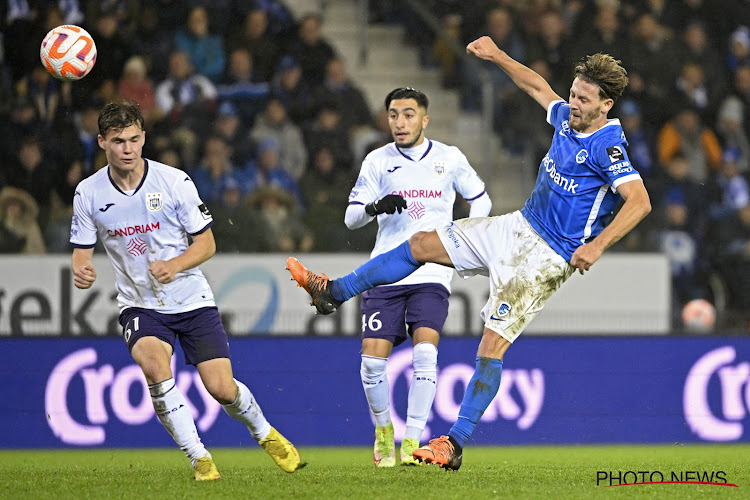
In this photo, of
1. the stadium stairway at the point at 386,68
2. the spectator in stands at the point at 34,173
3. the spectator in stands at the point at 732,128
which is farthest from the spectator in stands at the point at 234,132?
the spectator in stands at the point at 732,128

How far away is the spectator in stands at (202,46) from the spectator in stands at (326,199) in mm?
1528

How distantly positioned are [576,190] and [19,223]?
635 cm

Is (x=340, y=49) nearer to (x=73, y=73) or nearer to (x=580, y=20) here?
(x=580, y=20)

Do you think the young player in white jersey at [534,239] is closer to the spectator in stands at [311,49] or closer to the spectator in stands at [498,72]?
the spectator in stands at [498,72]

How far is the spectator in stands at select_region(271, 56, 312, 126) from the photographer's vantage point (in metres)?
12.2

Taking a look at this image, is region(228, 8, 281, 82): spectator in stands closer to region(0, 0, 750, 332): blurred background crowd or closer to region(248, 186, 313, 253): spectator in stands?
region(0, 0, 750, 332): blurred background crowd

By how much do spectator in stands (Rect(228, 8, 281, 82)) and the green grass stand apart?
15.8 feet

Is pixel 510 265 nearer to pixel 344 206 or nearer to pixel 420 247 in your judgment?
pixel 420 247

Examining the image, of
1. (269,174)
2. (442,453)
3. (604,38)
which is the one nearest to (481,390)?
(442,453)

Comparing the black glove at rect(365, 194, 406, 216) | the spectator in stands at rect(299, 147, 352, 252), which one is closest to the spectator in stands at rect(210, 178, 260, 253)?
the spectator in stands at rect(299, 147, 352, 252)

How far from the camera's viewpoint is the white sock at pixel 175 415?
630cm

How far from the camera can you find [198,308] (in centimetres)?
654

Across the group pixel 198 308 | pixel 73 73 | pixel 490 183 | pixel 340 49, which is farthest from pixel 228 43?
pixel 198 308

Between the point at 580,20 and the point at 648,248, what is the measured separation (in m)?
3.26
